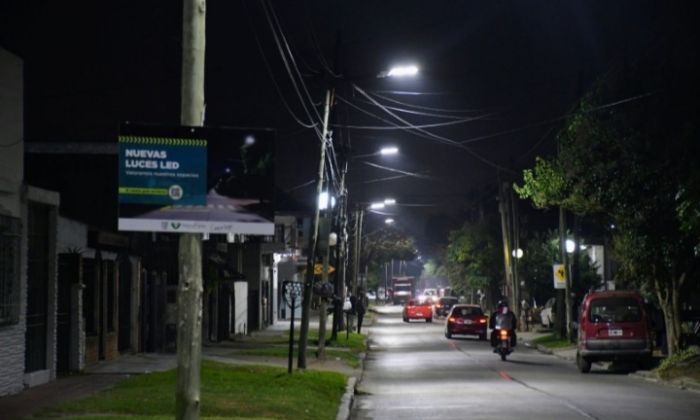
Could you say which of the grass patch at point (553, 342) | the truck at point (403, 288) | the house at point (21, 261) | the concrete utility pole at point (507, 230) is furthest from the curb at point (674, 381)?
the truck at point (403, 288)

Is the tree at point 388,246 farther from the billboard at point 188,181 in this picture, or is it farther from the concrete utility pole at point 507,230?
the billboard at point 188,181

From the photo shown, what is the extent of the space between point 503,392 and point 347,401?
11.5 feet

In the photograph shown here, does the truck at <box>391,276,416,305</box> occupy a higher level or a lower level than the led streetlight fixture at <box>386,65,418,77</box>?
lower

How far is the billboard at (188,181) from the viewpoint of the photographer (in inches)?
386

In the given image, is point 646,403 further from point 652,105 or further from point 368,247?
point 368,247

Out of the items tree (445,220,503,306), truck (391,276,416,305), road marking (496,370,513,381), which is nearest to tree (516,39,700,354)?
road marking (496,370,513,381)

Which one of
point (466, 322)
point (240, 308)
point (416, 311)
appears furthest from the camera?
point (416, 311)

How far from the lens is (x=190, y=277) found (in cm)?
990

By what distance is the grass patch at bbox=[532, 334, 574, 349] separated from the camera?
3969 cm

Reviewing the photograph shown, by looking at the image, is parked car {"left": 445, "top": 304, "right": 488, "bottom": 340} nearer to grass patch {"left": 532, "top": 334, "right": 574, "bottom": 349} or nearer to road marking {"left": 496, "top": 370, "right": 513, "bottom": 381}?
grass patch {"left": 532, "top": 334, "right": 574, "bottom": 349}

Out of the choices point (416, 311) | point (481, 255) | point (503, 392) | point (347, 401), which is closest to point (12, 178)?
point (347, 401)

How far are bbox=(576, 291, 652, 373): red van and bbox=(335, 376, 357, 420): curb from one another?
6.36 meters

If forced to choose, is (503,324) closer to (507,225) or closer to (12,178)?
(12,178)

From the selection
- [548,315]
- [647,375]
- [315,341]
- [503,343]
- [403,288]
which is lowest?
[647,375]
